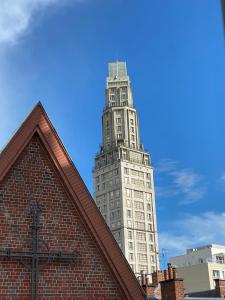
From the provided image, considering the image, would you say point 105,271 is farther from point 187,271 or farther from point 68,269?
point 187,271

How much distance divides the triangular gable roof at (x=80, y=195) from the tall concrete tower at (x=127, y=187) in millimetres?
150935

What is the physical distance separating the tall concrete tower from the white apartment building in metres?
38.8

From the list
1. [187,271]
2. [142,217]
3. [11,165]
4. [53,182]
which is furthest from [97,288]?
[142,217]

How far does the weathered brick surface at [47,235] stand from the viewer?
42.9ft

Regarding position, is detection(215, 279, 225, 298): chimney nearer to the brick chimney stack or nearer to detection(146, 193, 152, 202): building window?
the brick chimney stack

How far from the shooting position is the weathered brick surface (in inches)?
515

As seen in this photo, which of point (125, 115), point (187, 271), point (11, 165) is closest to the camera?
point (11, 165)

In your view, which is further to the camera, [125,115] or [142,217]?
[125,115]

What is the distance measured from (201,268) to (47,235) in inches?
3743

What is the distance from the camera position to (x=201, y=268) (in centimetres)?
10431

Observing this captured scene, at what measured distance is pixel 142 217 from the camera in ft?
576

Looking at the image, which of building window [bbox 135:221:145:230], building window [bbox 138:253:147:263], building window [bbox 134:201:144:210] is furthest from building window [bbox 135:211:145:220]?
building window [bbox 138:253:147:263]

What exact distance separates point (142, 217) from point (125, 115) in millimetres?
38403

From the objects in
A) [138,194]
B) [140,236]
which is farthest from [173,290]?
[138,194]
